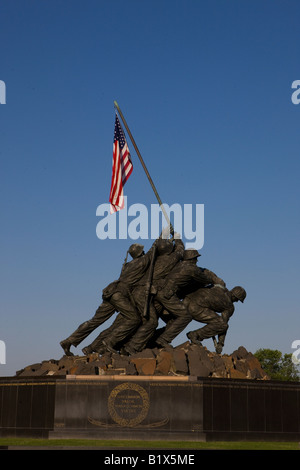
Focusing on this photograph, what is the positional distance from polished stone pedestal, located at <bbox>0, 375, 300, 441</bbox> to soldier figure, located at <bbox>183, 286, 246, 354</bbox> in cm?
285

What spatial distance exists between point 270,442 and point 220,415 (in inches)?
56.7

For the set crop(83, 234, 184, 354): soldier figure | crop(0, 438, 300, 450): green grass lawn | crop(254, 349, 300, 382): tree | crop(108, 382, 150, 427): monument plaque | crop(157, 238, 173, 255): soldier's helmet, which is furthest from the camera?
crop(254, 349, 300, 382): tree

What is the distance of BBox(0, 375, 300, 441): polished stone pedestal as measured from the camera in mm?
17938

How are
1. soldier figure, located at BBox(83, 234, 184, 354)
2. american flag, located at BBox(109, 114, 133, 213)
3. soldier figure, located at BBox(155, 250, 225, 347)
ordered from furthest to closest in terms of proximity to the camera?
1. american flag, located at BBox(109, 114, 133, 213)
2. soldier figure, located at BBox(155, 250, 225, 347)
3. soldier figure, located at BBox(83, 234, 184, 354)

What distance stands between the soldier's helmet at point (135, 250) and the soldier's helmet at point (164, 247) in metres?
0.55

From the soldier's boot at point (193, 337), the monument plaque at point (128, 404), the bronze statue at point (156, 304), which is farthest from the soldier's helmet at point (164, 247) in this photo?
the monument plaque at point (128, 404)

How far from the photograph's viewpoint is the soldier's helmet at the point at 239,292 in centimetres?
2250

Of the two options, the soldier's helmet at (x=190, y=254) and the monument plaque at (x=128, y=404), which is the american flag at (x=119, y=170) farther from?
the monument plaque at (x=128, y=404)

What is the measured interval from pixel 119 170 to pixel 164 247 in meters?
2.70

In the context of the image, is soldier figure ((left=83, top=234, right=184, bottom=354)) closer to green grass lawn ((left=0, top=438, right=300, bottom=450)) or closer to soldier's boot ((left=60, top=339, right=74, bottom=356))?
soldier's boot ((left=60, top=339, right=74, bottom=356))

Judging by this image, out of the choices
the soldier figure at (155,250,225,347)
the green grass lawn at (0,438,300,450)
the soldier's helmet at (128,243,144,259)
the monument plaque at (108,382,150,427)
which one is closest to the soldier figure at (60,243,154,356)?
the soldier's helmet at (128,243,144,259)

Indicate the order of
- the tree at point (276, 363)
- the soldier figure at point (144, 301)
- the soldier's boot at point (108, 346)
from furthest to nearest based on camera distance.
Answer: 1. the tree at point (276, 363)
2. the soldier figure at point (144, 301)
3. the soldier's boot at point (108, 346)

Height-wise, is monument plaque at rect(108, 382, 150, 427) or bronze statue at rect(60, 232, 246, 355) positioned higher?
bronze statue at rect(60, 232, 246, 355)
